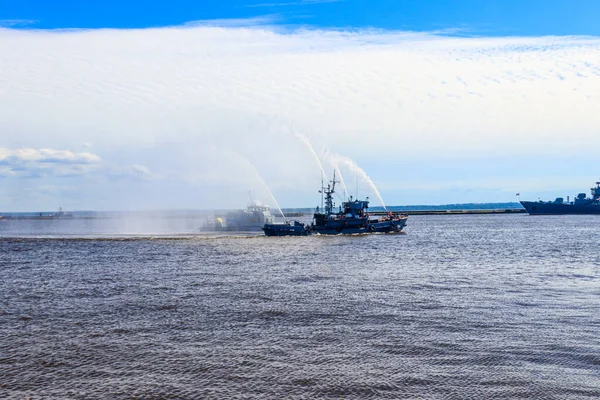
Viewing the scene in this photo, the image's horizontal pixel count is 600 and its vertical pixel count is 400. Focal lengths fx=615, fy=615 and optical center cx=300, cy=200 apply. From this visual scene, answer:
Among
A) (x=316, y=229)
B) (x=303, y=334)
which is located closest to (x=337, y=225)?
(x=316, y=229)

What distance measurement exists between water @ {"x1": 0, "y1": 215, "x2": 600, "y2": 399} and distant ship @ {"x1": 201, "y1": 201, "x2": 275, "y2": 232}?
306 ft

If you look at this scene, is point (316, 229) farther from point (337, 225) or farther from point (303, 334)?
point (303, 334)

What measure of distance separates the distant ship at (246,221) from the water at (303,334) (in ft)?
306

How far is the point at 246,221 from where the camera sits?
145000 mm

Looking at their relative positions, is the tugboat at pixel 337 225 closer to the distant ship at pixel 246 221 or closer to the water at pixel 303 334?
the distant ship at pixel 246 221

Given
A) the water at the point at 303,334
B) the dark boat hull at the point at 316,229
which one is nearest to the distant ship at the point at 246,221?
the dark boat hull at the point at 316,229

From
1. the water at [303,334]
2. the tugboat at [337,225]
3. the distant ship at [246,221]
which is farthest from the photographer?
the distant ship at [246,221]

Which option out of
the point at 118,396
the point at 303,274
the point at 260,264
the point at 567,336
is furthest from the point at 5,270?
the point at 567,336

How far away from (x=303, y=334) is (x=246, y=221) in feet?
393

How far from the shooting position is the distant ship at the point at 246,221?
14388 cm

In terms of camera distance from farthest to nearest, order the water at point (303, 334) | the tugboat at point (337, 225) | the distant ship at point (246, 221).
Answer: the distant ship at point (246, 221)
the tugboat at point (337, 225)
the water at point (303, 334)

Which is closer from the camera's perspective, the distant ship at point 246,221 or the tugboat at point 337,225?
the tugboat at point 337,225

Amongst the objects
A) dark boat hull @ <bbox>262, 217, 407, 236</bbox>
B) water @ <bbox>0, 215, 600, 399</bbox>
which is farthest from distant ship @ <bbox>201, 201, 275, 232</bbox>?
water @ <bbox>0, 215, 600, 399</bbox>

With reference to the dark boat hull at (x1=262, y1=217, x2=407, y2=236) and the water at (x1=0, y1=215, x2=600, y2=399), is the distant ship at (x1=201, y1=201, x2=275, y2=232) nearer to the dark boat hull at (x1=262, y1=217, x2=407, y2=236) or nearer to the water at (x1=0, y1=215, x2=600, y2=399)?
the dark boat hull at (x1=262, y1=217, x2=407, y2=236)
